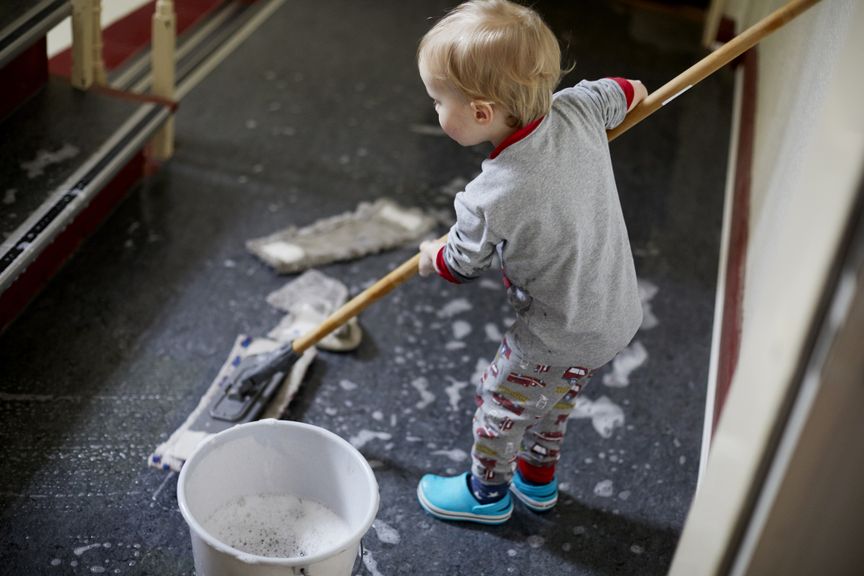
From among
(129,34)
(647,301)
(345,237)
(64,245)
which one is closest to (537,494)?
(647,301)

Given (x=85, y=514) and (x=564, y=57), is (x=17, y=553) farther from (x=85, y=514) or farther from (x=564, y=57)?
(x=564, y=57)

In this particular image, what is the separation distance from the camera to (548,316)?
4.20 ft

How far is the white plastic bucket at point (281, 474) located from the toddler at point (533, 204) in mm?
228

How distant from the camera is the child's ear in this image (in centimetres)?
115

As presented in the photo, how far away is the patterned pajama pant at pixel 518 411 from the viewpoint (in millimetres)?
1362

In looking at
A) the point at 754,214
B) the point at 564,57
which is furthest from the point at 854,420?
the point at 564,57

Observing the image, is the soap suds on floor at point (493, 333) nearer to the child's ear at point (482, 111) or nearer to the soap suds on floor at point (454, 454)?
the soap suds on floor at point (454, 454)

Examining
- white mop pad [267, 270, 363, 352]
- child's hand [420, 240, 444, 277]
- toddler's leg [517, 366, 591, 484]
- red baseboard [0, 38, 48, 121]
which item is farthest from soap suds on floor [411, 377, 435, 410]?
red baseboard [0, 38, 48, 121]

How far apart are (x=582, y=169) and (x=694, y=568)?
0.48 metres

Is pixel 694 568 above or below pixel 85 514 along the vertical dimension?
above

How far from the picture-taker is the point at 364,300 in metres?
1.49

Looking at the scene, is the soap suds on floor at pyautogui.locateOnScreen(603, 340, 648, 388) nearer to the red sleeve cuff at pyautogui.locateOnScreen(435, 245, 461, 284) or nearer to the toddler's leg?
the toddler's leg

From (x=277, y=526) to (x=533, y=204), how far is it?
618 mm

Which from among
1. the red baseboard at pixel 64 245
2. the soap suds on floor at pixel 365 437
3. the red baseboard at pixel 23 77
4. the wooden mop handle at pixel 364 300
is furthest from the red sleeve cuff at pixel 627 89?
the red baseboard at pixel 23 77
